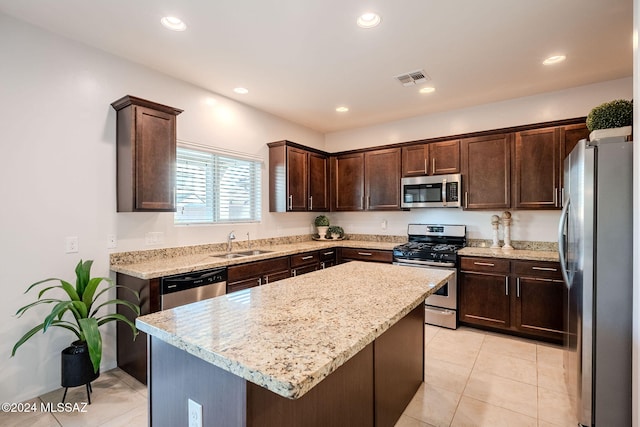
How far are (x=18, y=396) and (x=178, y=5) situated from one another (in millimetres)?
2961

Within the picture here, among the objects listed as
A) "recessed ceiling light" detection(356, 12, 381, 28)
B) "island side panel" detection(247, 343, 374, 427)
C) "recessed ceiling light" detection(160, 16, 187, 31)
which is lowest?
"island side panel" detection(247, 343, 374, 427)

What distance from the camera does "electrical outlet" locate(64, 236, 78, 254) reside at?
8.15ft

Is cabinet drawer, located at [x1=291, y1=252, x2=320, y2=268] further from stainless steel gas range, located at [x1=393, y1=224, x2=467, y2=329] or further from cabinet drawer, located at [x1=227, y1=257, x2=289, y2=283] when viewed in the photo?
stainless steel gas range, located at [x1=393, y1=224, x2=467, y2=329]

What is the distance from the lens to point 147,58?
9.21ft

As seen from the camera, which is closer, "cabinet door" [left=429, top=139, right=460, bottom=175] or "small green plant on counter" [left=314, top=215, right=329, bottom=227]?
"cabinet door" [left=429, top=139, right=460, bottom=175]

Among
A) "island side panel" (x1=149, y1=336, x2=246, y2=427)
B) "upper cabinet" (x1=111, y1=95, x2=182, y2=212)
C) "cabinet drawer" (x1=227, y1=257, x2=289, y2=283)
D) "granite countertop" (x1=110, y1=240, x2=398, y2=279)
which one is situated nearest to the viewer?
→ "island side panel" (x1=149, y1=336, x2=246, y2=427)

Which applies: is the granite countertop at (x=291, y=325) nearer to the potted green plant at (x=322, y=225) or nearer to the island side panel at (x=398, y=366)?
the island side panel at (x=398, y=366)

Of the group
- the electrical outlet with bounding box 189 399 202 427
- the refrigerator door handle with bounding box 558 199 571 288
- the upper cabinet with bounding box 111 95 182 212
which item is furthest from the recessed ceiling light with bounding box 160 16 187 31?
the refrigerator door handle with bounding box 558 199 571 288

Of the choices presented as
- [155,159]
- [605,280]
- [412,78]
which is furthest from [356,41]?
[605,280]

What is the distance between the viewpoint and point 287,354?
3.18 ft

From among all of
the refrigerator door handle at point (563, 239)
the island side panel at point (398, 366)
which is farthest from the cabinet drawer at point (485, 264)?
the island side panel at point (398, 366)

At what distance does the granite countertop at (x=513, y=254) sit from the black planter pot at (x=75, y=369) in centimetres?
360

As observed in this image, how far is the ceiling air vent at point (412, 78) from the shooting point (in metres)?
3.10

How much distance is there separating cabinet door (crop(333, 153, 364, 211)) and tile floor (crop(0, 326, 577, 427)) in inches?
91.4
